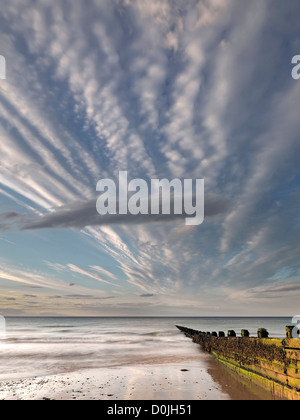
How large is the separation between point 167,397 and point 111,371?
685 cm

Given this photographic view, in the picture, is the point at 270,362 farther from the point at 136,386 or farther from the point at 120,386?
the point at 120,386

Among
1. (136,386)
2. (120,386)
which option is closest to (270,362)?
(136,386)

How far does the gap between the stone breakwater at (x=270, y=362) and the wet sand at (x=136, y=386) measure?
1.86 ft

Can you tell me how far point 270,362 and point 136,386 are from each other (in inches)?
246

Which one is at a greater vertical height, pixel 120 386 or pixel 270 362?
pixel 270 362

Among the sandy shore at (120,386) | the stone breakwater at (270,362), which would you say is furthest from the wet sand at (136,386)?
the stone breakwater at (270,362)

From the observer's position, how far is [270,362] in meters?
10.9

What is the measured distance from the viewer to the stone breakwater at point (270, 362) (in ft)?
30.2

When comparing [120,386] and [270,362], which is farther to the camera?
[120,386]

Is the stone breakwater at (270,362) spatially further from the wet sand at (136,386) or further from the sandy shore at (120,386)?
the sandy shore at (120,386)

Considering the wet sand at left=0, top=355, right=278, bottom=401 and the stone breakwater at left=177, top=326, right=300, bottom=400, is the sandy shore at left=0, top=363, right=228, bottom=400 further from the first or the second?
the stone breakwater at left=177, top=326, right=300, bottom=400

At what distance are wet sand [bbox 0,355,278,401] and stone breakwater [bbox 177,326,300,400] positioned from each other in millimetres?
565
